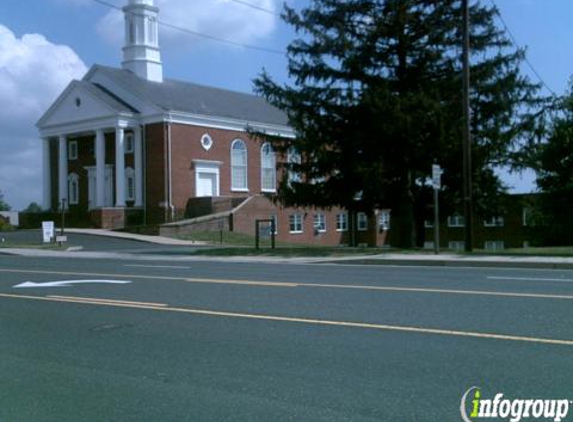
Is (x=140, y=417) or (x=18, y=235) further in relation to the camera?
(x=18, y=235)

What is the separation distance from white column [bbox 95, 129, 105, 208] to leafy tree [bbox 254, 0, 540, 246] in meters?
23.5

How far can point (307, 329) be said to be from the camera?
852 cm

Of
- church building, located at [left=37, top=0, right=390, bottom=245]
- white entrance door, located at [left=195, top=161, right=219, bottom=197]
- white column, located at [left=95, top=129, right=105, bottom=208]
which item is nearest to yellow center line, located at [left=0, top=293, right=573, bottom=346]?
church building, located at [left=37, top=0, right=390, bottom=245]

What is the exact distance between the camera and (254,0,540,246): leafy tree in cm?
2575

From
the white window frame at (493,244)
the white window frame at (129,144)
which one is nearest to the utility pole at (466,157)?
the white window frame at (129,144)

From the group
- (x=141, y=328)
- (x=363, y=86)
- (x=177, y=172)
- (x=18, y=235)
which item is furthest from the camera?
(x=177, y=172)

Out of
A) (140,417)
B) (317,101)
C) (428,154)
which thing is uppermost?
(317,101)

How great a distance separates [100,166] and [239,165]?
9.69m

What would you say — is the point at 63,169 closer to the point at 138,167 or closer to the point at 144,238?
the point at 138,167

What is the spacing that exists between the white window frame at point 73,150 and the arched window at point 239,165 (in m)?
11.6

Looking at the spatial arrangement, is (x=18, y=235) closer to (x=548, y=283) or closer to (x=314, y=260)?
(x=314, y=260)

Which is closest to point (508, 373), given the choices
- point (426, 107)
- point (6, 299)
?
point (6, 299)

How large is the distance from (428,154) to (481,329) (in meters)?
18.2

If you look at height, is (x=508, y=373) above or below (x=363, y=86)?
below
